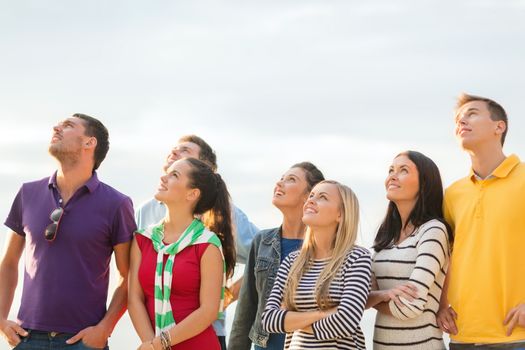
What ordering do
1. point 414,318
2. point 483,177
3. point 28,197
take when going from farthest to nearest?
point 28,197
point 483,177
point 414,318

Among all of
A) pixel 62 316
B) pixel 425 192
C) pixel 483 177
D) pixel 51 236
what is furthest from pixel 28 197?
pixel 483 177

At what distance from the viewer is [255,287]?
682cm

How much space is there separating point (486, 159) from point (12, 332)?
3.93 meters

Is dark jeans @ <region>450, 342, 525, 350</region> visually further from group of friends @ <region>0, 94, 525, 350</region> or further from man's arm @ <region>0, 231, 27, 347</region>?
man's arm @ <region>0, 231, 27, 347</region>

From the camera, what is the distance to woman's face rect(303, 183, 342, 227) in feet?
19.5

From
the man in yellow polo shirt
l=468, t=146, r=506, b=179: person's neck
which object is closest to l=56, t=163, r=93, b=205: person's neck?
the man in yellow polo shirt

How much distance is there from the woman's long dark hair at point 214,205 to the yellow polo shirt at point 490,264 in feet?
5.89

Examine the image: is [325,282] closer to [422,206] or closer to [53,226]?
[422,206]

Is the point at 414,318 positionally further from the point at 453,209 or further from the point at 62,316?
the point at 62,316

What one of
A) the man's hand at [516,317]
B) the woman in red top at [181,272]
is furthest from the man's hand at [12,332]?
the man's hand at [516,317]

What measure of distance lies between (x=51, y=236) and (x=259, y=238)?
68.9 inches

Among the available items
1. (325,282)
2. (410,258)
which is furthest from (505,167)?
(325,282)

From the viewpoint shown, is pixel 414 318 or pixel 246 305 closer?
pixel 414 318

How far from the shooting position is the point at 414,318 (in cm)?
577
